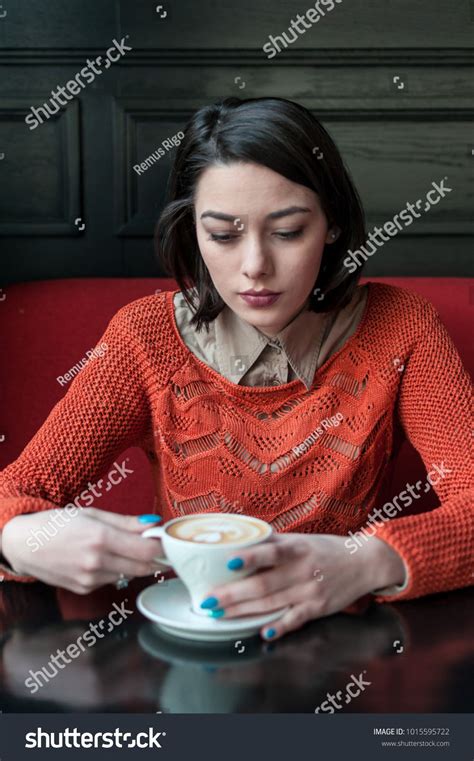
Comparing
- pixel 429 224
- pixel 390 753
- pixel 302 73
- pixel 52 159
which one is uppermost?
pixel 302 73

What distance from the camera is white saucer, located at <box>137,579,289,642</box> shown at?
3.07ft

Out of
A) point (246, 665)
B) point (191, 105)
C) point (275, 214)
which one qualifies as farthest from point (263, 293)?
point (191, 105)

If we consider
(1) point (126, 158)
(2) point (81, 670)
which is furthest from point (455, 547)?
(1) point (126, 158)

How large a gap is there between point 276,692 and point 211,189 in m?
→ 0.77

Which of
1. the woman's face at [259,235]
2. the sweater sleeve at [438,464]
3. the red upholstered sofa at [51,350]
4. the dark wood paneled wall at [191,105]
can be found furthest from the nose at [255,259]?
the dark wood paneled wall at [191,105]

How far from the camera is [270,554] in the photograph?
0.98 m

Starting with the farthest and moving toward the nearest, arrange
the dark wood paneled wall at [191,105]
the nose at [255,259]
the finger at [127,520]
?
the dark wood paneled wall at [191,105] → the nose at [255,259] → the finger at [127,520]

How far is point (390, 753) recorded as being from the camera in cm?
82

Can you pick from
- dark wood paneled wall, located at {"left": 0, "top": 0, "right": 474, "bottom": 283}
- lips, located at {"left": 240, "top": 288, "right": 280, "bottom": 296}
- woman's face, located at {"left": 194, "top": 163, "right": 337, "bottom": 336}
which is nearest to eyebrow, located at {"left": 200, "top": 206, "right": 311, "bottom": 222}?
woman's face, located at {"left": 194, "top": 163, "right": 337, "bottom": 336}

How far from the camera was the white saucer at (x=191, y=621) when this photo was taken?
0.94 meters

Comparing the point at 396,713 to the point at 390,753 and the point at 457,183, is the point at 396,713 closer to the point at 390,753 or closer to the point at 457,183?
the point at 390,753

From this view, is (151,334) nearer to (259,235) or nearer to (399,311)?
(259,235)

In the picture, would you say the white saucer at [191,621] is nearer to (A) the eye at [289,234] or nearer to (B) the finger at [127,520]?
(B) the finger at [127,520]

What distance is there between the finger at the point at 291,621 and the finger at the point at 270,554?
54mm
